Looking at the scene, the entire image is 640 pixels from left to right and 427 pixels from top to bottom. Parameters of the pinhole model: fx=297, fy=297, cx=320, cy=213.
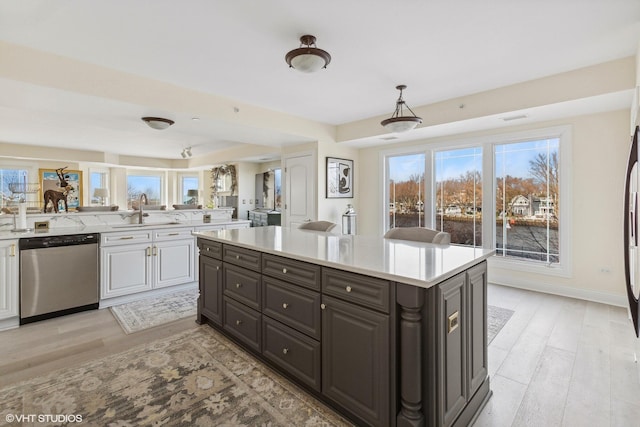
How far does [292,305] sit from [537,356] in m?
2.02

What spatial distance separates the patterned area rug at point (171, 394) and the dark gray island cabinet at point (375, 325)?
14 centimetres

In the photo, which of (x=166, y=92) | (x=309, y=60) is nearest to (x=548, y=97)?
(x=309, y=60)

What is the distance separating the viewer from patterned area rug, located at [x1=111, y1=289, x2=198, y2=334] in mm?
2985

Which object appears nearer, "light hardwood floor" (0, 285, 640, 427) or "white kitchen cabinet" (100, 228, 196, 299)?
"light hardwood floor" (0, 285, 640, 427)

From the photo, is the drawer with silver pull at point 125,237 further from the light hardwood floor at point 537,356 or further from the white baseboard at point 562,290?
the white baseboard at point 562,290

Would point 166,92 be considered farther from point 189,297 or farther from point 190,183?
point 190,183

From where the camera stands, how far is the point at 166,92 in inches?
136

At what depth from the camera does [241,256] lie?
7.68ft

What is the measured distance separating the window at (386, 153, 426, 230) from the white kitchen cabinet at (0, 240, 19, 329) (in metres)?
5.25

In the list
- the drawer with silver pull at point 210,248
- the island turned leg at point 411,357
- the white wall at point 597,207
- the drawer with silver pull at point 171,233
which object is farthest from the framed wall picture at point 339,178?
the island turned leg at point 411,357

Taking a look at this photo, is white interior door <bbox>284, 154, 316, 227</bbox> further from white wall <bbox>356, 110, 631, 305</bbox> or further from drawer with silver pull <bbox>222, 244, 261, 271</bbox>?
white wall <bbox>356, 110, 631, 305</bbox>

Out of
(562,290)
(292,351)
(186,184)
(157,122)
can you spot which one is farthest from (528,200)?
(186,184)

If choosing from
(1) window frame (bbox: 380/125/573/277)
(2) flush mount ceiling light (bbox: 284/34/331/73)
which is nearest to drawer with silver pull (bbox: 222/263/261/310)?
(2) flush mount ceiling light (bbox: 284/34/331/73)

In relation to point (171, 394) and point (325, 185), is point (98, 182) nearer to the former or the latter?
point (325, 185)
